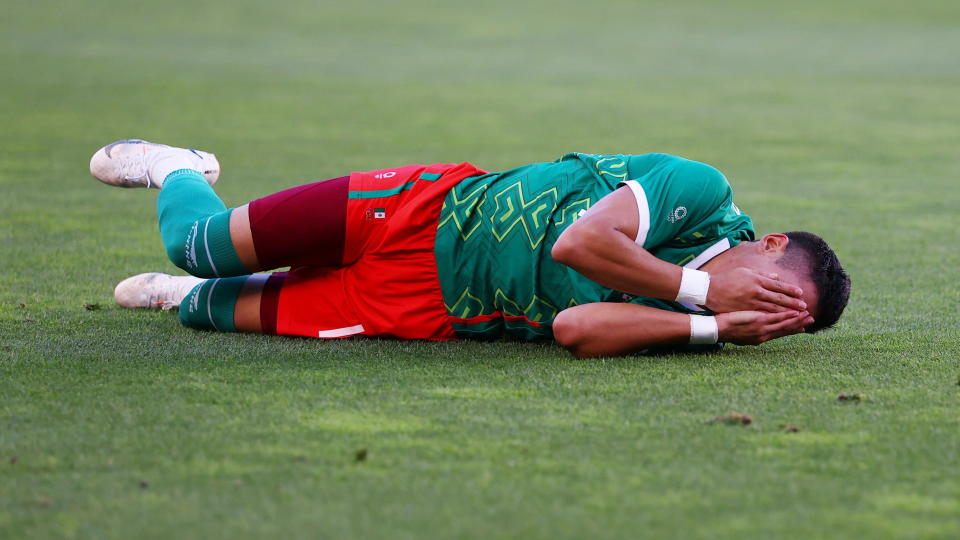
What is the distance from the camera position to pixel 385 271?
4.23 m

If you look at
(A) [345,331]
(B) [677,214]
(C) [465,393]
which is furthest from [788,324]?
(A) [345,331]

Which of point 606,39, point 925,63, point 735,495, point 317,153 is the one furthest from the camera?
point 606,39

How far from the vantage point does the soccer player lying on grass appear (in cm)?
381

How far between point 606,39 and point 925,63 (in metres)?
6.19

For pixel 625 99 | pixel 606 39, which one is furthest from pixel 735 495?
pixel 606 39

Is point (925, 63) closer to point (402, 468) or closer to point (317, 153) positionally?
point (317, 153)

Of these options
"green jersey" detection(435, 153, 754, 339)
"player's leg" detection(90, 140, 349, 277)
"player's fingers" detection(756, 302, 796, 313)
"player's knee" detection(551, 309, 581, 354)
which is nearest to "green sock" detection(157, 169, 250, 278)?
"player's leg" detection(90, 140, 349, 277)

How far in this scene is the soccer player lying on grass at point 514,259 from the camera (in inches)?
150

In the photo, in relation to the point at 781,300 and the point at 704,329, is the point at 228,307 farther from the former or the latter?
the point at 781,300

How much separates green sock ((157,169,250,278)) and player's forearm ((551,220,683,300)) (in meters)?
1.13

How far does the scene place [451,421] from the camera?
327cm

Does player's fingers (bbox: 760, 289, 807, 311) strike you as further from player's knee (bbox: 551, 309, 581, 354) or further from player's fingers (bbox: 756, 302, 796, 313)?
player's knee (bbox: 551, 309, 581, 354)

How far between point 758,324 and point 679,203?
0.43 meters

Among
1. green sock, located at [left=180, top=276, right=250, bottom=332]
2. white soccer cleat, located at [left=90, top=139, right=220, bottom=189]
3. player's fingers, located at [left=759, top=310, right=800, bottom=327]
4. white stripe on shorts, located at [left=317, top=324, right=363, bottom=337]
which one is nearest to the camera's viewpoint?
player's fingers, located at [left=759, top=310, right=800, bottom=327]
